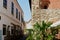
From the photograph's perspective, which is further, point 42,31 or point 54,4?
point 54,4

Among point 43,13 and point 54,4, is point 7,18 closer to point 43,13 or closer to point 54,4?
point 54,4

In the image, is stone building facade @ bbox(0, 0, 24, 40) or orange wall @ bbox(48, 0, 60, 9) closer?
orange wall @ bbox(48, 0, 60, 9)

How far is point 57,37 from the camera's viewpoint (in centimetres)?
1177

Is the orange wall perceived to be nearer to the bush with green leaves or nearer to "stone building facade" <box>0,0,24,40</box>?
the bush with green leaves

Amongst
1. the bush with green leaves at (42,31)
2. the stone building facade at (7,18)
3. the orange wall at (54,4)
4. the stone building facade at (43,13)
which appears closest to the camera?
the bush with green leaves at (42,31)

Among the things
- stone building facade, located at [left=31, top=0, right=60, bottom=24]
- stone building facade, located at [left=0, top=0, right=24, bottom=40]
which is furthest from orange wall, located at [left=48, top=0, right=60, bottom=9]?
stone building facade, located at [left=0, top=0, right=24, bottom=40]

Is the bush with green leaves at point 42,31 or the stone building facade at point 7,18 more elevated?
the stone building facade at point 7,18

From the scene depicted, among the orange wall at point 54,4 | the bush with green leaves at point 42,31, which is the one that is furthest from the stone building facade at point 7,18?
the bush with green leaves at point 42,31

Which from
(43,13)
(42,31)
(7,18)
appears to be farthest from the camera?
(7,18)

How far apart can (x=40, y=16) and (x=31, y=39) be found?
72.0 inches

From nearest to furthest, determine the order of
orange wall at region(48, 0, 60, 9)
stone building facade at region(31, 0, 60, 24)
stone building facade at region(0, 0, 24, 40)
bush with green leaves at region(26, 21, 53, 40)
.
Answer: bush with green leaves at region(26, 21, 53, 40)
stone building facade at region(31, 0, 60, 24)
orange wall at region(48, 0, 60, 9)
stone building facade at region(0, 0, 24, 40)

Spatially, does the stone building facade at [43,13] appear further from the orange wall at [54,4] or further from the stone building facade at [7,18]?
the stone building facade at [7,18]

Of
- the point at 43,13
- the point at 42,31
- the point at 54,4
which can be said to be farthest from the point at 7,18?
the point at 42,31

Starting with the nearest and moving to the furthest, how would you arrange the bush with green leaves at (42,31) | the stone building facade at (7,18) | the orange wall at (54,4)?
1. the bush with green leaves at (42,31)
2. the orange wall at (54,4)
3. the stone building facade at (7,18)
